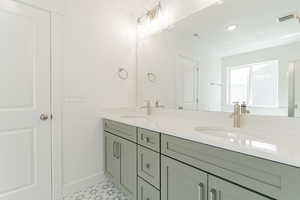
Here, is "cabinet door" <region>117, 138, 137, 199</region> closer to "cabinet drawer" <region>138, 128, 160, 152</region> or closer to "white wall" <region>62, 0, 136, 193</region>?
"cabinet drawer" <region>138, 128, 160, 152</region>

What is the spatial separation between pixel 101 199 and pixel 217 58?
1.82 meters

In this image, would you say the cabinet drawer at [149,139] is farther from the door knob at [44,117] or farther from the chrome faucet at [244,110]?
the door knob at [44,117]

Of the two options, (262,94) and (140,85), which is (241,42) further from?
(140,85)

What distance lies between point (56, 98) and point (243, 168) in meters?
1.74

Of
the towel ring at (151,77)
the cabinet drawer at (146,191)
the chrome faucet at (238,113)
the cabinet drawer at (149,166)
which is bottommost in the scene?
the cabinet drawer at (146,191)

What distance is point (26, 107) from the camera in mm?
1567

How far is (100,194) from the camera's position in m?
1.84

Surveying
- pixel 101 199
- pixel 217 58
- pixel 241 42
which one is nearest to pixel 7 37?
pixel 101 199

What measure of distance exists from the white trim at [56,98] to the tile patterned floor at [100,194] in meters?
0.18

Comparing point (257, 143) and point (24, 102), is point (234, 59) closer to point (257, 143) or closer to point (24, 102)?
point (257, 143)

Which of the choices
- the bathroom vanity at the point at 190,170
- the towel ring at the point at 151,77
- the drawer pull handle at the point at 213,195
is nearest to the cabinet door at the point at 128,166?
the bathroom vanity at the point at 190,170

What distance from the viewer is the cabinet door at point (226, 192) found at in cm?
75

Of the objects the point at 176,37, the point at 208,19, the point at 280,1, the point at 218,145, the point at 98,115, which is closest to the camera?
the point at 218,145

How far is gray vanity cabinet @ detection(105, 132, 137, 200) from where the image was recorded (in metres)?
1.54
